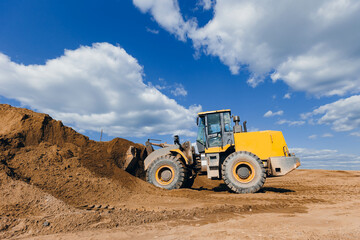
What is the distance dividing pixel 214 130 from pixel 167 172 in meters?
2.71

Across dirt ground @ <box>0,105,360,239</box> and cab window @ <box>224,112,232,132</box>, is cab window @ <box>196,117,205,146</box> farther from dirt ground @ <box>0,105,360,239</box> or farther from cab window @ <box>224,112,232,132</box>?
dirt ground @ <box>0,105,360,239</box>

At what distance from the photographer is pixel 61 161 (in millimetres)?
7141

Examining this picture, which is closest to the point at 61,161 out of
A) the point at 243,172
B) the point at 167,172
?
the point at 167,172

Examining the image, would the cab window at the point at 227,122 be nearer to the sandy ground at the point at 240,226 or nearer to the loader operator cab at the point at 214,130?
the loader operator cab at the point at 214,130

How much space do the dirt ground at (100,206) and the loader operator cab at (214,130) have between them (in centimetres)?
238

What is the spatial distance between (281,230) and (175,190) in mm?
4952

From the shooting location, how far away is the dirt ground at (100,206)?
138 inches

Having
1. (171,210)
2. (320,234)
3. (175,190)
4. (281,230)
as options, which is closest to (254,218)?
(281,230)

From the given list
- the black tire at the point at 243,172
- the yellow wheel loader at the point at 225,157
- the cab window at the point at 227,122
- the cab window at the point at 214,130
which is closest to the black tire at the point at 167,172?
the yellow wheel loader at the point at 225,157

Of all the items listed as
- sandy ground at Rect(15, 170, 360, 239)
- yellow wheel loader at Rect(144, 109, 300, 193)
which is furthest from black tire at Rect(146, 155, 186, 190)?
sandy ground at Rect(15, 170, 360, 239)

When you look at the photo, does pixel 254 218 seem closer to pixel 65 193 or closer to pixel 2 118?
pixel 65 193

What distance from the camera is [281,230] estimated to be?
339 centimetres

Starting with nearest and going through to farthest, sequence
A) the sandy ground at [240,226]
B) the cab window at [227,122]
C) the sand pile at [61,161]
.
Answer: the sandy ground at [240,226]
the sand pile at [61,161]
the cab window at [227,122]

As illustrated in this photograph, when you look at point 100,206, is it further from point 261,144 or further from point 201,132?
point 261,144
